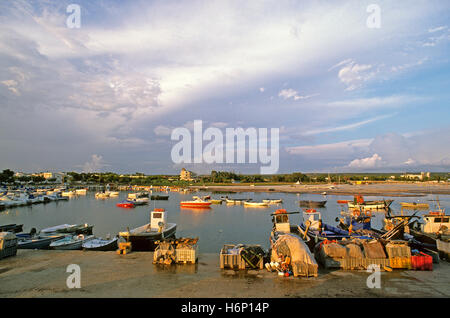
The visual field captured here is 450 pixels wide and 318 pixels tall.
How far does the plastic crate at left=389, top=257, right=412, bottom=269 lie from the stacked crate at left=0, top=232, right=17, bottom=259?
16.7 m

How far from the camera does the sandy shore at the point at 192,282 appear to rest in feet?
27.6

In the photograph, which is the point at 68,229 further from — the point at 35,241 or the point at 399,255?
the point at 399,255

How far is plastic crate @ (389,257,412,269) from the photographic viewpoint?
421 inches

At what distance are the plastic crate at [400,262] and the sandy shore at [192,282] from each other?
1.15 ft

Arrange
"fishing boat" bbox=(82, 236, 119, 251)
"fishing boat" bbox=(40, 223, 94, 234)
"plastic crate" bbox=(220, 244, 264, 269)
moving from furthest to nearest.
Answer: "fishing boat" bbox=(40, 223, 94, 234)
"fishing boat" bbox=(82, 236, 119, 251)
"plastic crate" bbox=(220, 244, 264, 269)

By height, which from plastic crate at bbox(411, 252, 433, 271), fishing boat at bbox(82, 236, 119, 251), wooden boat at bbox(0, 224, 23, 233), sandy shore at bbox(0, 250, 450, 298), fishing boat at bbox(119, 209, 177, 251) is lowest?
wooden boat at bbox(0, 224, 23, 233)

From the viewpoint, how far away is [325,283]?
9.16 meters

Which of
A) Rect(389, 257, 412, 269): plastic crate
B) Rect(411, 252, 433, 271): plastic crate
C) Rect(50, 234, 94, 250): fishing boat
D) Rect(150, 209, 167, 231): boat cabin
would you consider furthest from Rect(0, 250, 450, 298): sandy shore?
Answer: Rect(150, 209, 167, 231): boat cabin

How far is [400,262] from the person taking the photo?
35.1ft

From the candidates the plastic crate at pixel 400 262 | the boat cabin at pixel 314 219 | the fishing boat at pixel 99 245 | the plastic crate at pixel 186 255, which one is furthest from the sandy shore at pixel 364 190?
the plastic crate at pixel 186 255

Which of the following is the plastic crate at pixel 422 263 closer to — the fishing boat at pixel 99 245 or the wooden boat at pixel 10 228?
the fishing boat at pixel 99 245

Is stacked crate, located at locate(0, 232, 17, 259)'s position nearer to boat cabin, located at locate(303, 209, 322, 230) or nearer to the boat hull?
the boat hull

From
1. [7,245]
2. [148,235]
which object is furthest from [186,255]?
[7,245]
